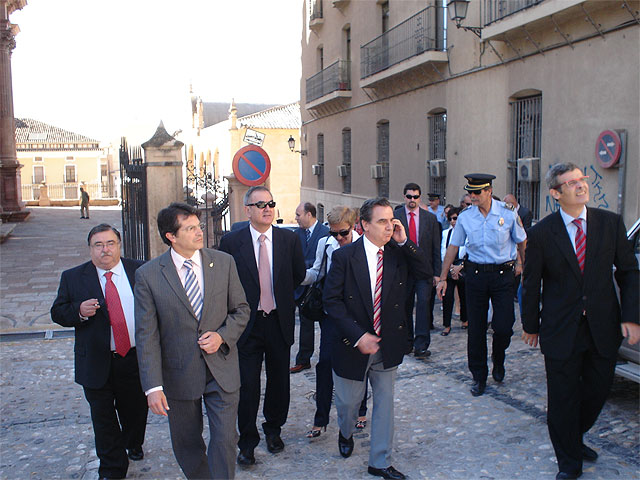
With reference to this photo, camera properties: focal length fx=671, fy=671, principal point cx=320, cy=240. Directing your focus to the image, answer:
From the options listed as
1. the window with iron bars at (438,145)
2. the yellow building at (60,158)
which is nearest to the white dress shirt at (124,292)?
the window with iron bars at (438,145)

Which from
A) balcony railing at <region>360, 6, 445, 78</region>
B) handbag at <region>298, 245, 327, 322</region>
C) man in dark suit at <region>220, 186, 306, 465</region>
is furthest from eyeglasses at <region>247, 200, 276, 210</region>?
balcony railing at <region>360, 6, 445, 78</region>

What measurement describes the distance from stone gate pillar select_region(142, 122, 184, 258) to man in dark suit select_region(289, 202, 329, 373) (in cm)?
368

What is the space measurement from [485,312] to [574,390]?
197 centimetres

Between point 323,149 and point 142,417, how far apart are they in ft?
69.9

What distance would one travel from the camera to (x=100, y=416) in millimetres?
4465

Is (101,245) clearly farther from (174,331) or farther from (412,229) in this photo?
(412,229)

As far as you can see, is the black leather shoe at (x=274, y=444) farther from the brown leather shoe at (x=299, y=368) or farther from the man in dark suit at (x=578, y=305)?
the brown leather shoe at (x=299, y=368)

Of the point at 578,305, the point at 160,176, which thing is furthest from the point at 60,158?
the point at 578,305

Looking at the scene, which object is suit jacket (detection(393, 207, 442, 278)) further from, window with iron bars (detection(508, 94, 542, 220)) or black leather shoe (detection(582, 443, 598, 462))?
window with iron bars (detection(508, 94, 542, 220))

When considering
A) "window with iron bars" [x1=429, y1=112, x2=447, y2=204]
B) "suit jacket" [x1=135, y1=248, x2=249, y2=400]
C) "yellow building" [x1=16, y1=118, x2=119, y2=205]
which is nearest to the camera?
"suit jacket" [x1=135, y1=248, x2=249, y2=400]

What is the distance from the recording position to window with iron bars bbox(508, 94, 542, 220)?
1167cm

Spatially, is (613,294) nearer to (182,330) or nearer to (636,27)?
(182,330)

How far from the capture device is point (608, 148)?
9.44 meters

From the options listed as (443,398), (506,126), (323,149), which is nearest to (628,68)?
(506,126)
